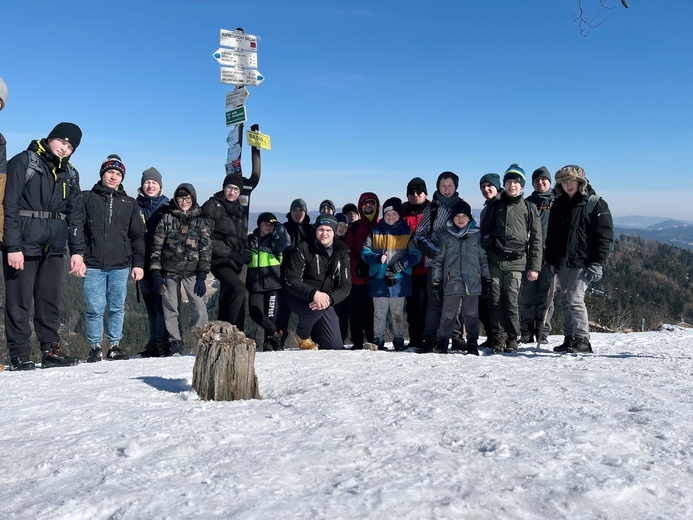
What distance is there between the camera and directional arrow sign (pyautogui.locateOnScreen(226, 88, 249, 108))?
7.34 m

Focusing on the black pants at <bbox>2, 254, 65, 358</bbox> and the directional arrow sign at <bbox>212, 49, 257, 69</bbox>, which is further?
the directional arrow sign at <bbox>212, 49, 257, 69</bbox>

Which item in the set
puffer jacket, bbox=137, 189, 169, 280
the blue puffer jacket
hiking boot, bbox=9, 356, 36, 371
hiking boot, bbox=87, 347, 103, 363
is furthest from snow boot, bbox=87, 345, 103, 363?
the blue puffer jacket

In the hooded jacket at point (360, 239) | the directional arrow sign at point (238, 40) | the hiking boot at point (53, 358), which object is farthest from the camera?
the directional arrow sign at point (238, 40)

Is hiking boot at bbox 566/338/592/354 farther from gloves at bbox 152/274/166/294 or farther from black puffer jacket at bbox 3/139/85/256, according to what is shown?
black puffer jacket at bbox 3/139/85/256

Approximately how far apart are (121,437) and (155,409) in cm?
55

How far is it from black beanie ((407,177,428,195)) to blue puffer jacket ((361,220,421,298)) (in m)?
0.52

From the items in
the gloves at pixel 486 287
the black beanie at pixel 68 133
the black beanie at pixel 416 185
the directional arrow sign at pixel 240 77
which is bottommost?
the gloves at pixel 486 287

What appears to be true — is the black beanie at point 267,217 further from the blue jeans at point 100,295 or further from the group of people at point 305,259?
the blue jeans at point 100,295

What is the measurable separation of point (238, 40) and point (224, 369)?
5564mm

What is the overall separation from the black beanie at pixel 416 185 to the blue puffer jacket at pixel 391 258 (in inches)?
20.4

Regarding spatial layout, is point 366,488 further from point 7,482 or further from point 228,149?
point 228,149

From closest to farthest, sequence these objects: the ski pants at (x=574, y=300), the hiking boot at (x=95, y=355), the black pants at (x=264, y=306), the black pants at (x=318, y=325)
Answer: the ski pants at (x=574, y=300) < the hiking boot at (x=95, y=355) < the black pants at (x=318, y=325) < the black pants at (x=264, y=306)

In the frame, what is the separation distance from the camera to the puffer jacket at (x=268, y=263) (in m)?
6.97

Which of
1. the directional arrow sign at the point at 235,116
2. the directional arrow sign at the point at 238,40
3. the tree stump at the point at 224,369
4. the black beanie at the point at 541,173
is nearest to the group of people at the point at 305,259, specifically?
the black beanie at the point at 541,173
